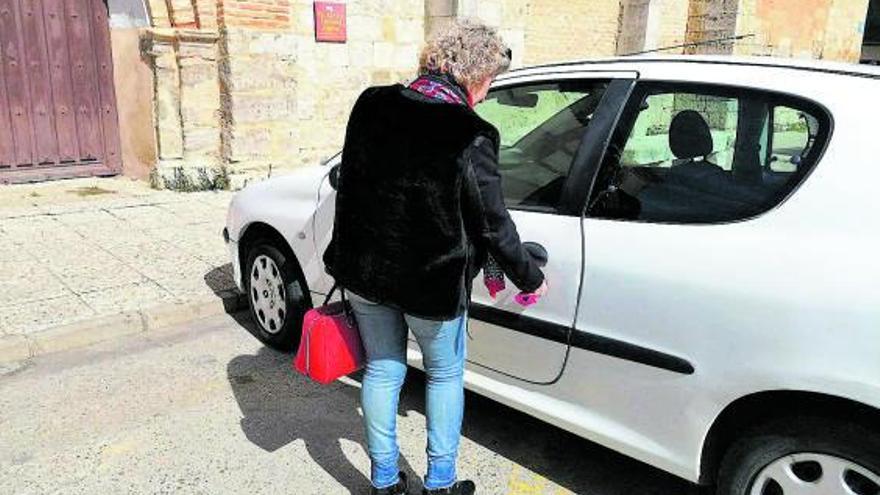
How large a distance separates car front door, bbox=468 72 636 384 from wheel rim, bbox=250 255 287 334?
147cm

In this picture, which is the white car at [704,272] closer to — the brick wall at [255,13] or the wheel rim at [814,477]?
the wheel rim at [814,477]

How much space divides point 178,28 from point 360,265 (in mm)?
6552

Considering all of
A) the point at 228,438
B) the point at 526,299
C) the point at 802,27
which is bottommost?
the point at 228,438

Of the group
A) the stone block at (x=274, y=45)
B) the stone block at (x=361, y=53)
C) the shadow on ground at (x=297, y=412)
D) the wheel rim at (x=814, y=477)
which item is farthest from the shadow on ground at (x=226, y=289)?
the stone block at (x=361, y=53)

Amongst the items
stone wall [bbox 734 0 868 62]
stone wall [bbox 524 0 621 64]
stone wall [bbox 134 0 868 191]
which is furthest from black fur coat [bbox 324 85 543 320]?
stone wall [bbox 734 0 868 62]

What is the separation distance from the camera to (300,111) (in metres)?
8.95

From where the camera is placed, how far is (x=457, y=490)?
107 inches

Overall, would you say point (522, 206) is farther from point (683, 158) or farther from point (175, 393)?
point (175, 393)

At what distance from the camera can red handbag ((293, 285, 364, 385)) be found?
2.59 m

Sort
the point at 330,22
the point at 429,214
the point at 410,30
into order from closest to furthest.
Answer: the point at 429,214
the point at 330,22
the point at 410,30

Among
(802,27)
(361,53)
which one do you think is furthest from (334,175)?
(802,27)

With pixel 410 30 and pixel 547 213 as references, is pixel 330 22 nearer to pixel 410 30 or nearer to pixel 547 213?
pixel 410 30

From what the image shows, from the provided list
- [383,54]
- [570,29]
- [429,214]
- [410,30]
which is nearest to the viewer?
[429,214]

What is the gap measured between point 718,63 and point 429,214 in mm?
1272
